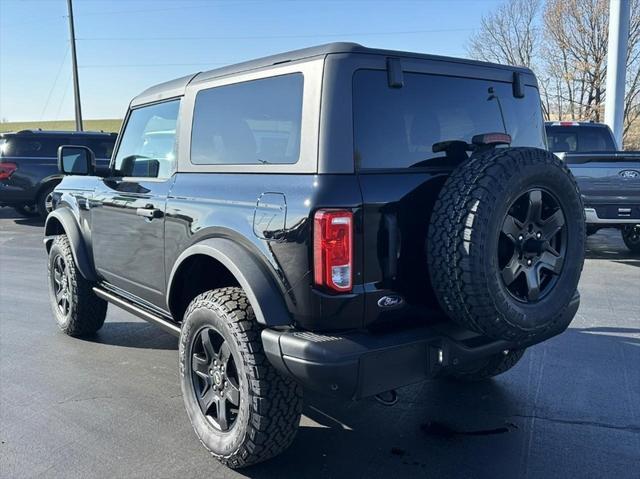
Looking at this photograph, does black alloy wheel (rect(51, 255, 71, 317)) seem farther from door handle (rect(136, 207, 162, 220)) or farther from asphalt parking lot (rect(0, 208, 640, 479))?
door handle (rect(136, 207, 162, 220))

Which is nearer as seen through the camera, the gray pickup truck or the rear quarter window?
the rear quarter window

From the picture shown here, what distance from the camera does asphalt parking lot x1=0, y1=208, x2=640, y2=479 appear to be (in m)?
2.95

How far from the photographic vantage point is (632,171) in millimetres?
7734

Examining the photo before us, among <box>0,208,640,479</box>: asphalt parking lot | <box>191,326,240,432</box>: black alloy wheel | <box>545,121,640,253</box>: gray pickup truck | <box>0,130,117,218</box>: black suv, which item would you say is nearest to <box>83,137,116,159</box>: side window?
<box>0,130,117,218</box>: black suv

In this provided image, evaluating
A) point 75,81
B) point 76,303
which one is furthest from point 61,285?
point 75,81

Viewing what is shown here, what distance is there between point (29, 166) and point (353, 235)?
40.3ft

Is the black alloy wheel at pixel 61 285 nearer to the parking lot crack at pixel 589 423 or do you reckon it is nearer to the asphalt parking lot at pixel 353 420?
the asphalt parking lot at pixel 353 420

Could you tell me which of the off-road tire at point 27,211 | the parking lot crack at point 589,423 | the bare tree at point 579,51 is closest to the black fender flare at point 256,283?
the parking lot crack at point 589,423

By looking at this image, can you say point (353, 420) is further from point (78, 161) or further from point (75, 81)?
point (75, 81)

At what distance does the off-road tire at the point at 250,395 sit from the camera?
8.88ft

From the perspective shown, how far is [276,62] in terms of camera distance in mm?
2900

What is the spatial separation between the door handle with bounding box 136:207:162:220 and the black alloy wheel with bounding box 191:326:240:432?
2.80ft

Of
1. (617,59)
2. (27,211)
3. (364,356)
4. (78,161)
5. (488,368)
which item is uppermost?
(617,59)

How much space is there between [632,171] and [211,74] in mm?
6454
